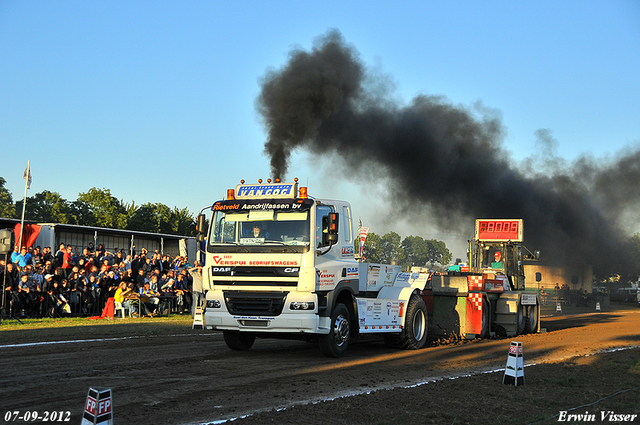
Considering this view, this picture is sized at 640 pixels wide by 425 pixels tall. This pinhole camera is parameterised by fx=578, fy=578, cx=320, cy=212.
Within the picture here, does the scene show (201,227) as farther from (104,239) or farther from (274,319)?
(104,239)

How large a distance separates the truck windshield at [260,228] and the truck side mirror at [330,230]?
12.6 inches

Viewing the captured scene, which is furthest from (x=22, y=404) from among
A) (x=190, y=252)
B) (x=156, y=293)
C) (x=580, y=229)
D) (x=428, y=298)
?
(x=580, y=229)

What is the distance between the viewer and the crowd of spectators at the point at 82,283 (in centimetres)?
1858

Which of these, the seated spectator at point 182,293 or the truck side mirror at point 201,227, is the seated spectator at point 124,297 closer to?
the seated spectator at point 182,293

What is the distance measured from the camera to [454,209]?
39656mm

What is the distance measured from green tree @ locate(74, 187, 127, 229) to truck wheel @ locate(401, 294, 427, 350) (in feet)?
172

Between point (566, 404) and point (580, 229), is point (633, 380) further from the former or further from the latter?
point (580, 229)

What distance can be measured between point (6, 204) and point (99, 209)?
35425 mm

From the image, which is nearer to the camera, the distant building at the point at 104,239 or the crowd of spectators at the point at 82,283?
the crowd of spectators at the point at 82,283

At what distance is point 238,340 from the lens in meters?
12.0

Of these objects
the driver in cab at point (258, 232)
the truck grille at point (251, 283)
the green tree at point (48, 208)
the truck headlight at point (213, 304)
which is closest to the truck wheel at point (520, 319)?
the truck grille at point (251, 283)

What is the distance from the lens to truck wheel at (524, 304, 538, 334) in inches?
748

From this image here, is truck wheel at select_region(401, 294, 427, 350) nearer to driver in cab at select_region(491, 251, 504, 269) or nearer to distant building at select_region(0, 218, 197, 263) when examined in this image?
driver in cab at select_region(491, 251, 504, 269)

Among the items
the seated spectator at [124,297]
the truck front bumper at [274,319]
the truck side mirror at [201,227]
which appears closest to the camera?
the truck front bumper at [274,319]
